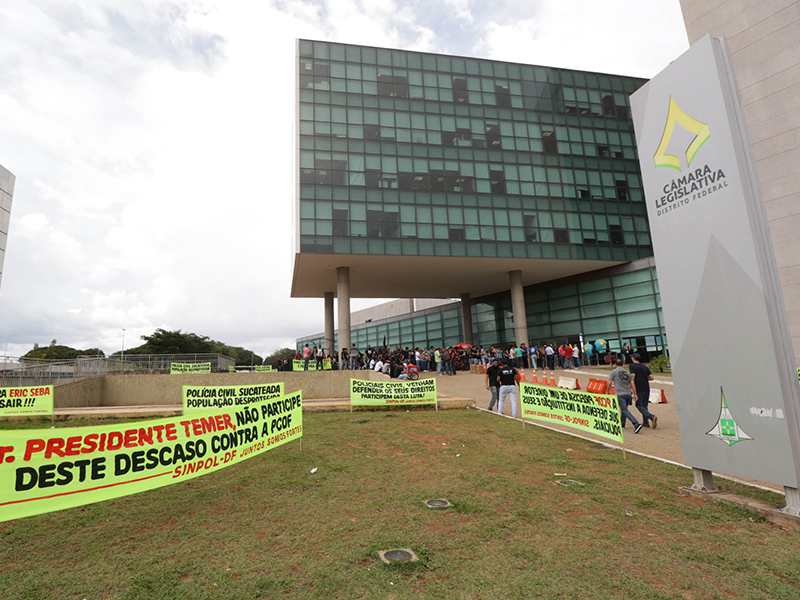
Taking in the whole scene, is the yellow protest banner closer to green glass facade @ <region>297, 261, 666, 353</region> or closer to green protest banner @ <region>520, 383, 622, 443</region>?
green protest banner @ <region>520, 383, 622, 443</region>

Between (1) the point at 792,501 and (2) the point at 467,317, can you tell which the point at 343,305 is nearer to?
(2) the point at 467,317

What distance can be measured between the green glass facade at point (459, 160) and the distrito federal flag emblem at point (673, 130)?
88.9ft

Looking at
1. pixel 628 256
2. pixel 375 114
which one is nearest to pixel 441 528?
pixel 375 114

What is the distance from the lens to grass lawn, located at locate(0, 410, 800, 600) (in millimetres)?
3984

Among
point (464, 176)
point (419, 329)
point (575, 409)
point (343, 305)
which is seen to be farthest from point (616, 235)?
point (575, 409)

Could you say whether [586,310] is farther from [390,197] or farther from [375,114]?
[375,114]

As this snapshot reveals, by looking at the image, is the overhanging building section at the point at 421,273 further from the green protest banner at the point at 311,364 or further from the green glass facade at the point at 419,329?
the green protest banner at the point at 311,364

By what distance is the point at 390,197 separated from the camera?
34781 mm

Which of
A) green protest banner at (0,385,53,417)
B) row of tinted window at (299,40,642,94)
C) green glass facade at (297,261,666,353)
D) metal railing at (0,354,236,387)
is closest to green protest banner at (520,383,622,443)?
green protest banner at (0,385,53,417)

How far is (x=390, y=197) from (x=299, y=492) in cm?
3020

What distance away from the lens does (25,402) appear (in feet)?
47.5

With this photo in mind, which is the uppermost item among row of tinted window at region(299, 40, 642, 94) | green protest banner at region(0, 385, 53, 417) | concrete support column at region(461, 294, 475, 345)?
Result: row of tinted window at region(299, 40, 642, 94)

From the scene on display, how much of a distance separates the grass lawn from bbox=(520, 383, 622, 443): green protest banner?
1188 mm

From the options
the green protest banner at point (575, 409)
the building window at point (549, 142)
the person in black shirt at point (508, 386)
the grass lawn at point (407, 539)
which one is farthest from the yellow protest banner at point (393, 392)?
the building window at point (549, 142)
